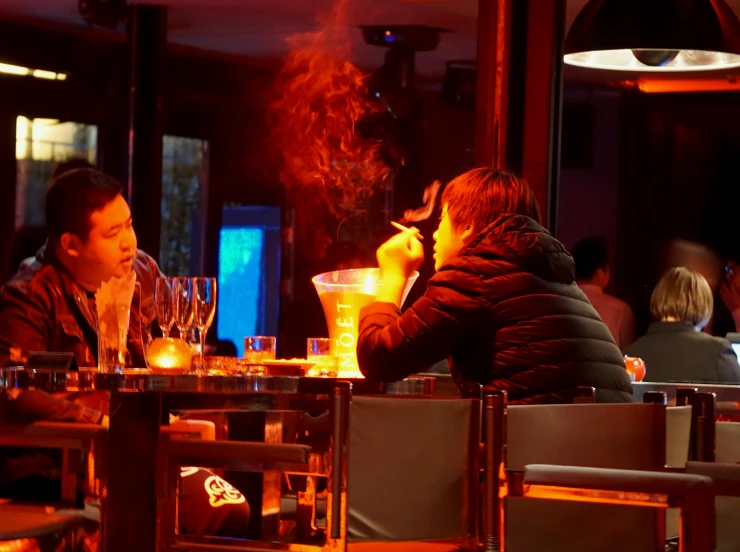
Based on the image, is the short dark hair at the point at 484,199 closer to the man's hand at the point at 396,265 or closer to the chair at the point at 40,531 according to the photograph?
the man's hand at the point at 396,265

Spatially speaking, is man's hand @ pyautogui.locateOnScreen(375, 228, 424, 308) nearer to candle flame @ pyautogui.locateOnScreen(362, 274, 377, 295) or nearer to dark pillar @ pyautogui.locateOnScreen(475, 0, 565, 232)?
candle flame @ pyautogui.locateOnScreen(362, 274, 377, 295)

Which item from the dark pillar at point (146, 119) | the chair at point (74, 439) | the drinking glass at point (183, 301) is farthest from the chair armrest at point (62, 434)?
the dark pillar at point (146, 119)

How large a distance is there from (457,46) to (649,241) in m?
1.69

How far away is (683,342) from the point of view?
4.50 meters

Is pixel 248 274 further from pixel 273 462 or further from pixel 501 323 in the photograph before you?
pixel 273 462

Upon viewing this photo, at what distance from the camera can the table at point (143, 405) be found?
2.03m

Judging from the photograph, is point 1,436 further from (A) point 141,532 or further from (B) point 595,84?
(B) point 595,84

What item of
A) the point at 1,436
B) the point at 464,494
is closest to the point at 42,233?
the point at 1,436

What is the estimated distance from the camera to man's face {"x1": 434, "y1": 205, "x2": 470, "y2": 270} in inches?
102

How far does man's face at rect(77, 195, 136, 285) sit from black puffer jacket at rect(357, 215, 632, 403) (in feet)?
2.47

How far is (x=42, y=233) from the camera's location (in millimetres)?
6438

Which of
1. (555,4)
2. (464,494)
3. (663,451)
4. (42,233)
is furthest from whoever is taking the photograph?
(42,233)

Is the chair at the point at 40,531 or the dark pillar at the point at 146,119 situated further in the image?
the dark pillar at the point at 146,119

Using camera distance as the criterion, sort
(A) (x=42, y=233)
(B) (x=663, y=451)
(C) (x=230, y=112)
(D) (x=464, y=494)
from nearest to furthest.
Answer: (D) (x=464, y=494) → (B) (x=663, y=451) → (A) (x=42, y=233) → (C) (x=230, y=112)
